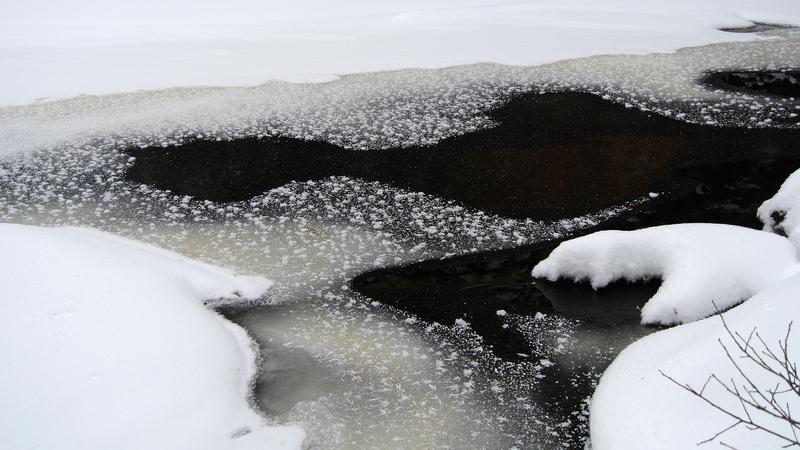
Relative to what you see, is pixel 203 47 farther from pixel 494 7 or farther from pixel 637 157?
pixel 637 157

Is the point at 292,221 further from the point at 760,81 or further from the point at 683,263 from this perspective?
the point at 760,81

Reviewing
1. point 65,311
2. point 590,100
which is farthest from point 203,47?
point 65,311

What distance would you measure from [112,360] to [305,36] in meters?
10.6

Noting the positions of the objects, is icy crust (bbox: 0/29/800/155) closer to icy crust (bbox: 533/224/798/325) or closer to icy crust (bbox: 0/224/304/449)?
icy crust (bbox: 533/224/798/325)

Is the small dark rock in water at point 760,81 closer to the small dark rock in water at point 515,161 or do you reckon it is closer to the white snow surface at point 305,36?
the small dark rock in water at point 515,161

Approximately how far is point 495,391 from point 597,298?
54.5 inches

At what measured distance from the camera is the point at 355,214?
22.5 ft

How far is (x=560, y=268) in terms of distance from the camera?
5680 millimetres

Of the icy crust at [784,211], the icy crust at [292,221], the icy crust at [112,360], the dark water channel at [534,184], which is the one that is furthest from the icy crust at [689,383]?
the icy crust at [292,221]

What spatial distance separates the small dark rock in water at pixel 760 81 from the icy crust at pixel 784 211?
12.5 feet

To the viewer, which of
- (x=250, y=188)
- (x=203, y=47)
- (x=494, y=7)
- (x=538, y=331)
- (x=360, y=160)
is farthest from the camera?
(x=494, y=7)

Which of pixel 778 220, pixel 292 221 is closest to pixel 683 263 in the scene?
pixel 778 220

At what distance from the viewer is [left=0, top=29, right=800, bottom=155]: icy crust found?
8828 mm

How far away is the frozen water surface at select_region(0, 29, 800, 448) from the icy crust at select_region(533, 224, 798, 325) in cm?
65
